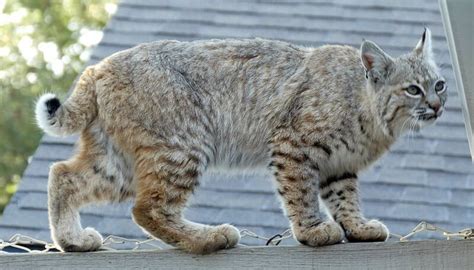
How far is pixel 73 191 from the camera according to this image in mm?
4867

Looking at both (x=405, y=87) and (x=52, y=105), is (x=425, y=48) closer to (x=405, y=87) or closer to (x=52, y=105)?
(x=405, y=87)

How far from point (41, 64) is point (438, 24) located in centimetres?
805

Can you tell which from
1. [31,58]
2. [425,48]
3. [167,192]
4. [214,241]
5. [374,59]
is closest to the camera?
[214,241]

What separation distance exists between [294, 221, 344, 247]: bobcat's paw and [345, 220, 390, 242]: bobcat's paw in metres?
0.17

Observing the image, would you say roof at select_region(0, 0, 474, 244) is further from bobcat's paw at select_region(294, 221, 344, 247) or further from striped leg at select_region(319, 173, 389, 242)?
bobcat's paw at select_region(294, 221, 344, 247)

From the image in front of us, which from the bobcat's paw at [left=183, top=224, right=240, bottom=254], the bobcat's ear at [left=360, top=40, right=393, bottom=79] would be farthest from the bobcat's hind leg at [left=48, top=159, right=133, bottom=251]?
the bobcat's ear at [left=360, top=40, right=393, bottom=79]

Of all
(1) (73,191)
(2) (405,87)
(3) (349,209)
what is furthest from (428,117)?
(1) (73,191)

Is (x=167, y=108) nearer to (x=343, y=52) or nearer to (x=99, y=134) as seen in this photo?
(x=99, y=134)

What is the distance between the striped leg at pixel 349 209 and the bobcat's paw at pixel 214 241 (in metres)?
0.51

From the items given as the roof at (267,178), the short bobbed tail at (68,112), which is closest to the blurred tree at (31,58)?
the roof at (267,178)

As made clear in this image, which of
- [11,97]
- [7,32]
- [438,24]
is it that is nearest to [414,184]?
[438,24]

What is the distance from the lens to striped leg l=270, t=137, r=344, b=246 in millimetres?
4734

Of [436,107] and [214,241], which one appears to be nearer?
[214,241]

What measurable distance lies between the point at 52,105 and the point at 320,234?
114 centimetres
